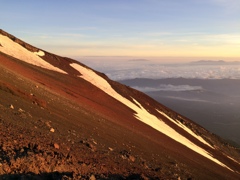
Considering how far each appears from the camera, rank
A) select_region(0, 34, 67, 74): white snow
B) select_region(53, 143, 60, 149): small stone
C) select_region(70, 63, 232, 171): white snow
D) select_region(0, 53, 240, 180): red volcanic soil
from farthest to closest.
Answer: select_region(0, 34, 67, 74): white snow → select_region(70, 63, 232, 171): white snow → select_region(53, 143, 60, 149): small stone → select_region(0, 53, 240, 180): red volcanic soil

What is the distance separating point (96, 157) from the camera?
16812 millimetres

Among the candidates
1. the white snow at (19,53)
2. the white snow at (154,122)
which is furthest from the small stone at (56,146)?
the white snow at (19,53)

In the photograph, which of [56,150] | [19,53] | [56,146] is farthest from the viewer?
[19,53]

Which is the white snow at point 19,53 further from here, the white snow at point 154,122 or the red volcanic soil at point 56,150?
the red volcanic soil at point 56,150

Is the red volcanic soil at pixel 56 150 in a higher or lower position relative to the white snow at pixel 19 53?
lower

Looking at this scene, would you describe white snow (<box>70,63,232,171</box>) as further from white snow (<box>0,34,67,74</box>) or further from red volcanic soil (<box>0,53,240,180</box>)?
red volcanic soil (<box>0,53,240,180</box>)

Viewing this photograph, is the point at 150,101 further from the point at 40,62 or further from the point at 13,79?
the point at 13,79

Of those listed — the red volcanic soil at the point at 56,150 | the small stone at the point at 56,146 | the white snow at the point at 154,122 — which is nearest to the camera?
the red volcanic soil at the point at 56,150

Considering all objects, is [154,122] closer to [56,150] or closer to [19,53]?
[19,53]

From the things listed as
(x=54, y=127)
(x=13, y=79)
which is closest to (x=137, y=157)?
(x=54, y=127)

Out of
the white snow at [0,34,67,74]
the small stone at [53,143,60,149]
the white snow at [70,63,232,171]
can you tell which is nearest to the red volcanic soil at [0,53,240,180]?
the small stone at [53,143,60,149]

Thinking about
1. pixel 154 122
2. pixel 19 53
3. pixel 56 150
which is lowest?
pixel 154 122

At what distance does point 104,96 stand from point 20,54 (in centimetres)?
1871

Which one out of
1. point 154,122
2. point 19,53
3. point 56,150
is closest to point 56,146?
point 56,150
